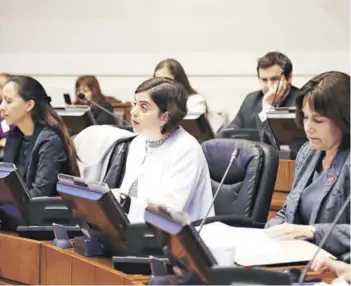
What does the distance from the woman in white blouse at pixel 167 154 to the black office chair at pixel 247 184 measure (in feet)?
0.47

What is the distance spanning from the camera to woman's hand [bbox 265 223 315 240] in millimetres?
2334

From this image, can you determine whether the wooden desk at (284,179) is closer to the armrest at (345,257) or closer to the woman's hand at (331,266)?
the armrest at (345,257)

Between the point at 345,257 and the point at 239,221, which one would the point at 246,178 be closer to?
the point at 239,221

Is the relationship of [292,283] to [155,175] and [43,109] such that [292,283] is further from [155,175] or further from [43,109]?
[43,109]

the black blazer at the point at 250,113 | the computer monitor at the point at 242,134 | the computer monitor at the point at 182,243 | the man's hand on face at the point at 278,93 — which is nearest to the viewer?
the computer monitor at the point at 182,243

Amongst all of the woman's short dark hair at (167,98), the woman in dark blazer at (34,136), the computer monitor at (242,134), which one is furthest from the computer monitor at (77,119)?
the woman's short dark hair at (167,98)

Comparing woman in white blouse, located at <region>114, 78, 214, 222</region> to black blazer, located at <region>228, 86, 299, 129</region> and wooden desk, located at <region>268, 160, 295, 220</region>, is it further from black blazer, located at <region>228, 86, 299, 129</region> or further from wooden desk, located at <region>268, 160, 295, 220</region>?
black blazer, located at <region>228, 86, 299, 129</region>

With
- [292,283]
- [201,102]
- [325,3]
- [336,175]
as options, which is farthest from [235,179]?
[325,3]

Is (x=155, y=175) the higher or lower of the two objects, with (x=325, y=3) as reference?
lower

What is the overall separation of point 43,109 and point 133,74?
11.5 feet

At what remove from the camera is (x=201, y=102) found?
5227mm

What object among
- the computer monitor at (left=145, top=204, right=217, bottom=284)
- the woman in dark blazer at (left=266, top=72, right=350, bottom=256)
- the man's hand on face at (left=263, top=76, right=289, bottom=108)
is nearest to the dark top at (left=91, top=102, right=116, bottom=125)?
the man's hand on face at (left=263, top=76, right=289, bottom=108)

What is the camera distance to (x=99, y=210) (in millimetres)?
2195

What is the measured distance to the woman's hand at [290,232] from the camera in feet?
7.66
